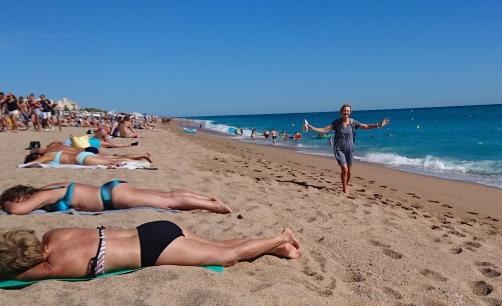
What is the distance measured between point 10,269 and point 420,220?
5231 mm

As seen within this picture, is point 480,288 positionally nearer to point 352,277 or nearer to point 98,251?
point 352,277

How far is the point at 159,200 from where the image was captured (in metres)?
4.81

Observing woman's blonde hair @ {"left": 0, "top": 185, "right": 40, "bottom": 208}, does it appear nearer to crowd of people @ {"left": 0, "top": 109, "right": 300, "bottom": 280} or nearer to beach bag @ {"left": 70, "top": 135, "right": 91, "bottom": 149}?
crowd of people @ {"left": 0, "top": 109, "right": 300, "bottom": 280}

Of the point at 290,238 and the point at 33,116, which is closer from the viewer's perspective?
the point at 290,238

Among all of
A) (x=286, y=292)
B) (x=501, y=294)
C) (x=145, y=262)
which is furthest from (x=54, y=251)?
(x=501, y=294)

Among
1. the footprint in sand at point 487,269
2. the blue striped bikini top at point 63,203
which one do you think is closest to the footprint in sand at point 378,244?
the footprint in sand at point 487,269

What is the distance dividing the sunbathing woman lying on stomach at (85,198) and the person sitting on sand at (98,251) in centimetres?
143

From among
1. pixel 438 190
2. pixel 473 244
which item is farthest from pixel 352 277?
pixel 438 190

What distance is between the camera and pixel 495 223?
6.47 meters

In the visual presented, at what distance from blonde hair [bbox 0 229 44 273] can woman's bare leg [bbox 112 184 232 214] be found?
172 centimetres

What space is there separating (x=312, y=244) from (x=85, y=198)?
248 cm

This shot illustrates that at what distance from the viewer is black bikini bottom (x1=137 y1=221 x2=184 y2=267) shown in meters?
3.12

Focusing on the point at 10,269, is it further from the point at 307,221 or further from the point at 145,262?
the point at 307,221

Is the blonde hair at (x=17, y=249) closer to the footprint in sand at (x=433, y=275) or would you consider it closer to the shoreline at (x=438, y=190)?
the footprint in sand at (x=433, y=275)
